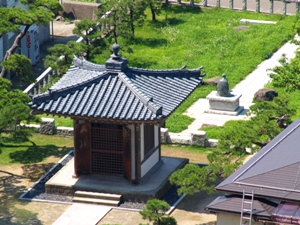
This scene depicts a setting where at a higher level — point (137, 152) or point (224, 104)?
point (137, 152)

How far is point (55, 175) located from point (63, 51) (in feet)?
45.7

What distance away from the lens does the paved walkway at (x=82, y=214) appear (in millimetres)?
40625

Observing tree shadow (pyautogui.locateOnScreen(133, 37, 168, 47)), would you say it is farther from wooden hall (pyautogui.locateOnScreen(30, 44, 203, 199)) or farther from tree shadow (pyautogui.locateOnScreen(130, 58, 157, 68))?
wooden hall (pyautogui.locateOnScreen(30, 44, 203, 199))

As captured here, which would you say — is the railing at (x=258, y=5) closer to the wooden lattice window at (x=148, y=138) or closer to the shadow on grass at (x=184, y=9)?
the shadow on grass at (x=184, y=9)

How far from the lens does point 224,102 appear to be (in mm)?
53750

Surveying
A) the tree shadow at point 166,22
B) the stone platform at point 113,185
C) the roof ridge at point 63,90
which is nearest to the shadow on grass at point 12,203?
the stone platform at point 113,185

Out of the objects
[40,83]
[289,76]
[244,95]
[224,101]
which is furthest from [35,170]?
[244,95]

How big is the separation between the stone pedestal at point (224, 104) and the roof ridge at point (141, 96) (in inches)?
437

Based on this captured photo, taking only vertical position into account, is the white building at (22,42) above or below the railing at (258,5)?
above

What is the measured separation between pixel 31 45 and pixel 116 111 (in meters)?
21.9

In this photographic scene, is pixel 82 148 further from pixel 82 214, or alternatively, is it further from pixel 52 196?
pixel 82 214

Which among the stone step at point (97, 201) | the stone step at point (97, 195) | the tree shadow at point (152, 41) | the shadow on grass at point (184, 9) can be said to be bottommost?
the tree shadow at point (152, 41)

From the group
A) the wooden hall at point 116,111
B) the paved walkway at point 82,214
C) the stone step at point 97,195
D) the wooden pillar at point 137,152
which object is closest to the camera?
the paved walkway at point 82,214

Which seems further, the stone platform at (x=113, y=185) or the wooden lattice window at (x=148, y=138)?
Answer: the wooden lattice window at (x=148, y=138)
